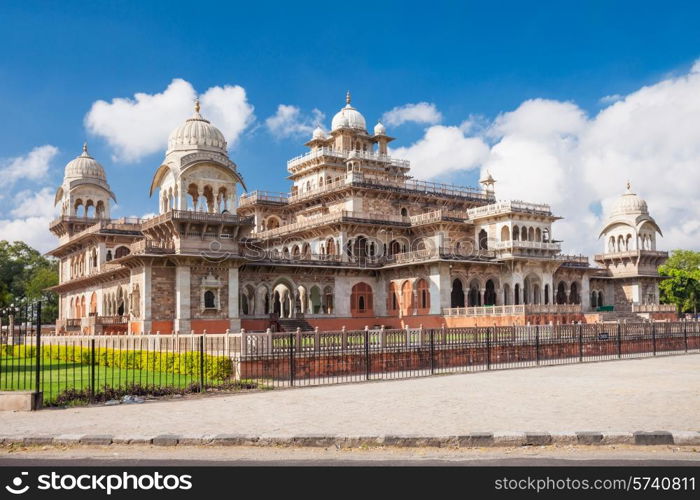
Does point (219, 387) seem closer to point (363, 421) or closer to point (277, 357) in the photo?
point (277, 357)

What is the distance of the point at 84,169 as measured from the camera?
171ft

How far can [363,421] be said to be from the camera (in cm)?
1183

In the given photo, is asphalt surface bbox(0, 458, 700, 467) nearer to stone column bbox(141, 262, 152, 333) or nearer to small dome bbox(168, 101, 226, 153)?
stone column bbox(141, 262, 152, 333)

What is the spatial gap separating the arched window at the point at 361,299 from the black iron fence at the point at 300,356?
20240 millimetres

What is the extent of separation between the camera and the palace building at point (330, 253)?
36375mm

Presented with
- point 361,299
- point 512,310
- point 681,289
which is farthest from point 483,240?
point 681,289

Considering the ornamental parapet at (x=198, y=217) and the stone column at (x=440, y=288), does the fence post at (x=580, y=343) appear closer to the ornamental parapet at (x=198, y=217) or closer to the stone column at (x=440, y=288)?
the stone column at (x=440, y=288)

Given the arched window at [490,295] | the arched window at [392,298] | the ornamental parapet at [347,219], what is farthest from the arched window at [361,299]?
the arched window at [490,295]

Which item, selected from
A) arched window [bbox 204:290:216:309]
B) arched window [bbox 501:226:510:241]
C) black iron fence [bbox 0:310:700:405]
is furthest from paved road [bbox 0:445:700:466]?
arched window [bbox 501:226:510:241]

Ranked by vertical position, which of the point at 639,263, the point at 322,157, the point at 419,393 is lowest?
the point at 419,393
